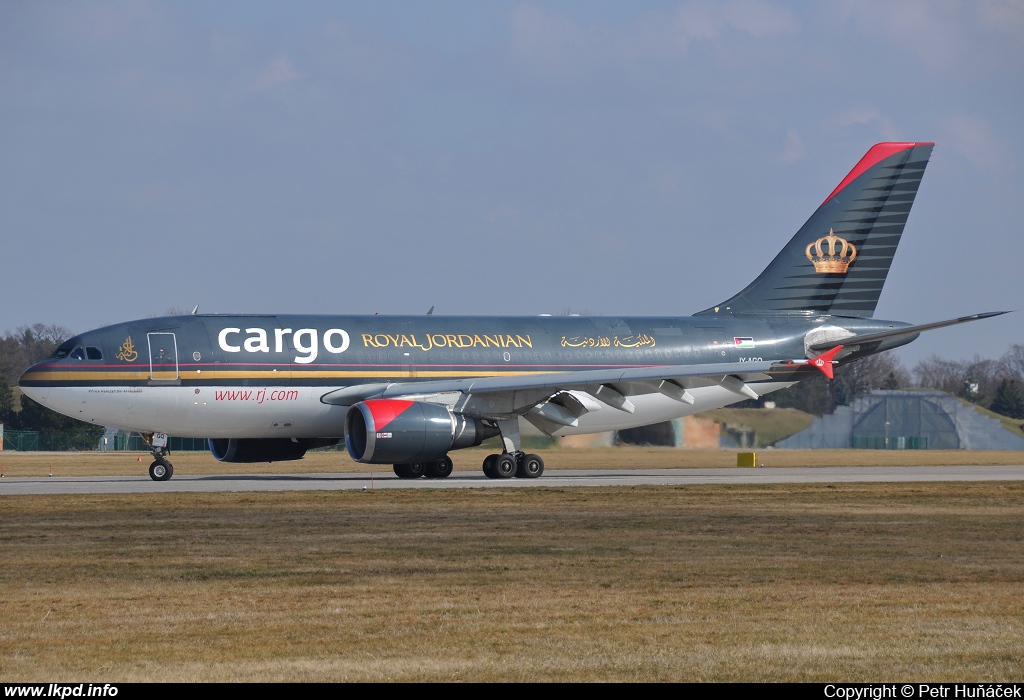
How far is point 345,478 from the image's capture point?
31.8 meters

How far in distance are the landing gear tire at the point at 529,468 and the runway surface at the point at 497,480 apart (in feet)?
1.03

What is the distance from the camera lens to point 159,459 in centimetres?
3041

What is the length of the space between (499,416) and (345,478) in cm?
465

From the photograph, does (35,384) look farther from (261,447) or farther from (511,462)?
(511,462)

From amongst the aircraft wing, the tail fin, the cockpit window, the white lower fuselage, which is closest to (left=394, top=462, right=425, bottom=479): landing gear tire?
the white lower fuselage

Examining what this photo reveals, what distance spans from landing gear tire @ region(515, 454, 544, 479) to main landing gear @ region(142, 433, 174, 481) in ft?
29.4

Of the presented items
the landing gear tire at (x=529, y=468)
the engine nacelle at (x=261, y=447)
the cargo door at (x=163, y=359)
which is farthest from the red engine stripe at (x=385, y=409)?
the cargo door at (x=163, y=359)

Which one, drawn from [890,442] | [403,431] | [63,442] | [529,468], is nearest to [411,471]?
[529,468]

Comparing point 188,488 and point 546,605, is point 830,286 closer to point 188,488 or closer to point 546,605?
point 188,488

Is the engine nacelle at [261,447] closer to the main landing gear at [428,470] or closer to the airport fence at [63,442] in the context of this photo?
the main landing gear at [428,470]

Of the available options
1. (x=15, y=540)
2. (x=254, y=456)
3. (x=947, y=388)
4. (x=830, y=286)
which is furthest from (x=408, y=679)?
(x=947, y=388)

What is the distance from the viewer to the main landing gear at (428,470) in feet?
104

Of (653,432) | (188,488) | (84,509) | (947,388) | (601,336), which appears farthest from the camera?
(947,388)

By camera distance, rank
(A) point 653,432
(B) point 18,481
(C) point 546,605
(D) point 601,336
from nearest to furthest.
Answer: (C) point 546,605 < (B) point 18,481 < (D) point 601,336 < (A) point 653,432
